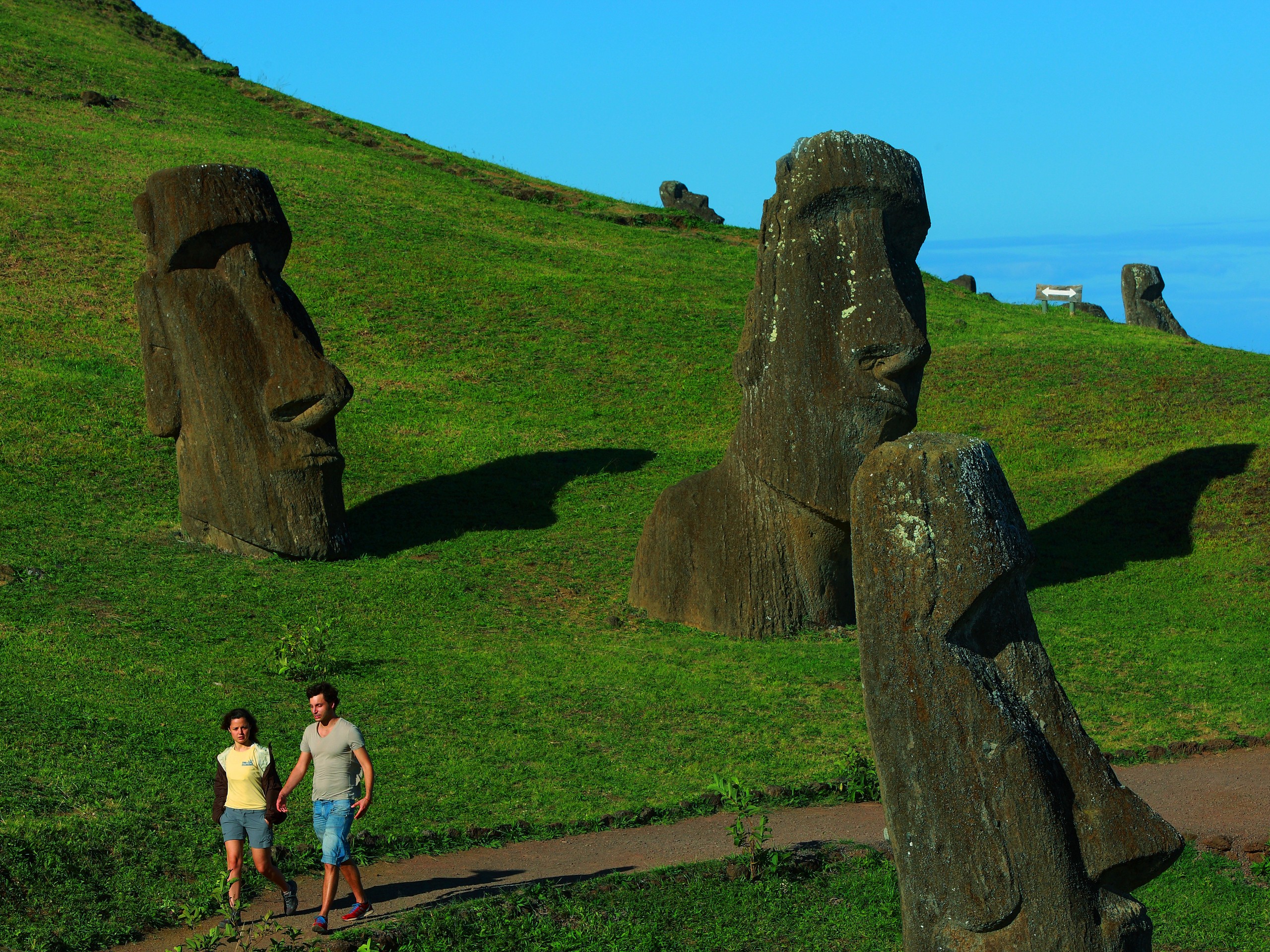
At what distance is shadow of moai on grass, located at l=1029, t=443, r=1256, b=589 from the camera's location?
15852 mm

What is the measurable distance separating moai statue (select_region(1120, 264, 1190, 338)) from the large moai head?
71.1 feet

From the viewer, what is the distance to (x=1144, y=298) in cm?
3259

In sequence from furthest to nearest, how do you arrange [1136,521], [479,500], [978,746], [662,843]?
1. [479,500]
2. [1136,521]
3. [662,843]
4. [978,746]

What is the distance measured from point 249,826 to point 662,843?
268 cm

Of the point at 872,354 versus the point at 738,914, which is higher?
the point at 872,354

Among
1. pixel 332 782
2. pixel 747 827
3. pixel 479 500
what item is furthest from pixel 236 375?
pixel 332 782

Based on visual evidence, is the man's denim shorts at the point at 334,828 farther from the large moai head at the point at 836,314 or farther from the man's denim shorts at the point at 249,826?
the large moai head at the point at 836,314

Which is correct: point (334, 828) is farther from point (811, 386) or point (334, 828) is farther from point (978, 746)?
point (811, 386)

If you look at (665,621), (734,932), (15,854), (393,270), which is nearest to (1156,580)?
(665,621)

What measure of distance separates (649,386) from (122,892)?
1655 cm

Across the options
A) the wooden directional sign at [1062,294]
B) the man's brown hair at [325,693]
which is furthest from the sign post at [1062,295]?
the man's brown hair at [325,693]

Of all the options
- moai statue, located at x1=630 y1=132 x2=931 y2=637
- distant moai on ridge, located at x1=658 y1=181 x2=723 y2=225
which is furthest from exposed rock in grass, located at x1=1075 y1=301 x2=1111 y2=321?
moai statue, located at x1=630 y1=132 x2=931 y2=637

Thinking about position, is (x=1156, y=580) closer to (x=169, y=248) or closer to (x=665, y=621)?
(x=665, y=621)

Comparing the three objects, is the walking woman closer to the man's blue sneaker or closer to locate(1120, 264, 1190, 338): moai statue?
the man's blue sneaker
